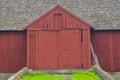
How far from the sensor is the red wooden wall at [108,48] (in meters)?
31.5

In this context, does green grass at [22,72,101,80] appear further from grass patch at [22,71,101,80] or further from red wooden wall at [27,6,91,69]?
red wooden wall at [27,6,91,69]

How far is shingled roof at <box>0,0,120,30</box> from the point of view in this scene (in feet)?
103

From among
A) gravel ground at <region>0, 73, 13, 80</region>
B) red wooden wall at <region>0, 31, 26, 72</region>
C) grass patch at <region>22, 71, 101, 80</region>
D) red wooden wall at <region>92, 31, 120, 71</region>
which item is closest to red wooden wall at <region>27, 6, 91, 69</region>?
grass patch at <region>22, 71, 101, 80</region>

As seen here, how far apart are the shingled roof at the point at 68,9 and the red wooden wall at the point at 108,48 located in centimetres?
71

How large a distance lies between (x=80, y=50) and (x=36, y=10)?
20.7 ft

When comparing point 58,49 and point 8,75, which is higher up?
point 58,49

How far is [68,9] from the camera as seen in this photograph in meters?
33.1

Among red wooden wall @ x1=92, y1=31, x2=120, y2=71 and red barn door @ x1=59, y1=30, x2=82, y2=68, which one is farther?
red wooden wall @ x1=92, y1=31, x2=120, y2=71

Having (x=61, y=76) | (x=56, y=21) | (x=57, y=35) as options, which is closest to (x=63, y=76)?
(x=61, y=76)

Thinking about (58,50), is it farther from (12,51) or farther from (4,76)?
(4,76)

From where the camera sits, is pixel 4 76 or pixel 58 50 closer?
pixel 58 50

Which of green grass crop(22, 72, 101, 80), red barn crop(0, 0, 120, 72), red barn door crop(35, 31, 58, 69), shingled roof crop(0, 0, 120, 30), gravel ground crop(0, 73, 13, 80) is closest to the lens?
green grass crop(22, 72, 101, 80)

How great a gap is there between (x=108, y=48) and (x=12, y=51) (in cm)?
770

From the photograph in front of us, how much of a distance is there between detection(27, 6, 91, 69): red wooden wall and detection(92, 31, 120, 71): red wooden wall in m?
3.06
